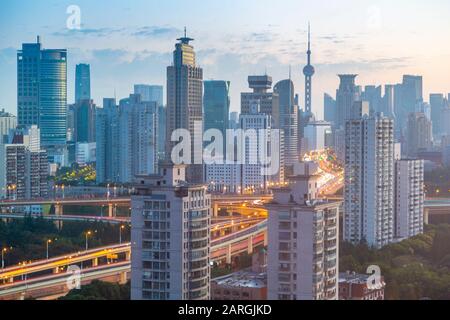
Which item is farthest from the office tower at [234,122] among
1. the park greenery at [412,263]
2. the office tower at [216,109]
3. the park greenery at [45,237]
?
the park greenery at [412,263]

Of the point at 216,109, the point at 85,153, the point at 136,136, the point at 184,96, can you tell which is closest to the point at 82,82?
the point at 216,109

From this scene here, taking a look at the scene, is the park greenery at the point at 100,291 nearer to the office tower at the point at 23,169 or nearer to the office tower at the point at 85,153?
the office tower at the point at 23,169

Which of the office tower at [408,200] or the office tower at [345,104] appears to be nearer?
the office tower at [408,200]

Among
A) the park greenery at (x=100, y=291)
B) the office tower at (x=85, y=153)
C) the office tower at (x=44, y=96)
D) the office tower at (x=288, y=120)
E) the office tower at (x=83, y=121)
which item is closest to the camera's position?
the park greenery at (x=100, y=291)

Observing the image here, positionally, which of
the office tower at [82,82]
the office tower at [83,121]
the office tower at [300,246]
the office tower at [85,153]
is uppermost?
the office tower at [82,82]

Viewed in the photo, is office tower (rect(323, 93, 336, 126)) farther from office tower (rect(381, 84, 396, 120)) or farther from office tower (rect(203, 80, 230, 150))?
office tower (rect(203, 80, 230, 150))

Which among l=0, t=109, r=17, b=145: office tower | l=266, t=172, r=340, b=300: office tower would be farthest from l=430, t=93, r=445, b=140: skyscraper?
l=0, t=109, r=17, b=145: office tower
